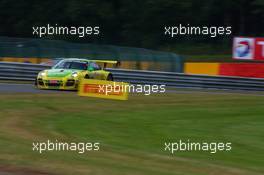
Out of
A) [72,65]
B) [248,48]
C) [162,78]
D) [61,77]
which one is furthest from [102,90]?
[248,48]

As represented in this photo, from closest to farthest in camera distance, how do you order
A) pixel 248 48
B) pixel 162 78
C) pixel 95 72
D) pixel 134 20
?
pixel 95 72 < pixel 162 78 < pixel 248 48 < pixel 134 20

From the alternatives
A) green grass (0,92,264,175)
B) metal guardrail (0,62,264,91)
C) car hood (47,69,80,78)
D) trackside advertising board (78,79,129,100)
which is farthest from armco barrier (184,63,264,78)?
trackside advertising board (78,79,129,100)

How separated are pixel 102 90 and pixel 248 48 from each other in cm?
1376

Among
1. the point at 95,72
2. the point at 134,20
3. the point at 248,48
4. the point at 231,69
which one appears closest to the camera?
the point at 95,72

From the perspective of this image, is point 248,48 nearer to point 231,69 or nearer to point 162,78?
point 231,69

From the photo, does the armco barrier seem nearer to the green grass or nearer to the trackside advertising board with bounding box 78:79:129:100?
the green grass

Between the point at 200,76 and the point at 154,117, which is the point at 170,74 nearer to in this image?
the point at 200,76

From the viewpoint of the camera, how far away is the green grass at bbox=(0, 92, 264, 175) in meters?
9.17

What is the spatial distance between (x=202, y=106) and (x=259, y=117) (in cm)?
265

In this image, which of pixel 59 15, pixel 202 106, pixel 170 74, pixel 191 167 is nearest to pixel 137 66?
pixel 170 74

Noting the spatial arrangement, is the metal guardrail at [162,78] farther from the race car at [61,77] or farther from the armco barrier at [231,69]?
the armco barrier at [231,69]

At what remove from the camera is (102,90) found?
1925 cm

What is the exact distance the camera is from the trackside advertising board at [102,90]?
1916 centimetres

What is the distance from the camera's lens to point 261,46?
31.8m
